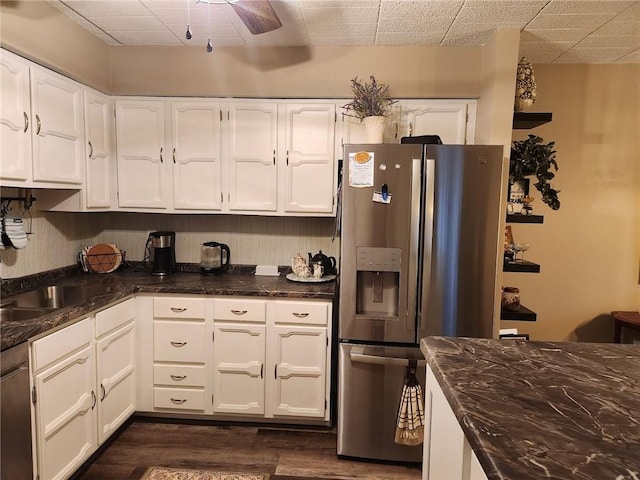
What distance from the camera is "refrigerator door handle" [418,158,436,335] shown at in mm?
2172

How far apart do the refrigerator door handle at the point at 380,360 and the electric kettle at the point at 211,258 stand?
1.27 meters

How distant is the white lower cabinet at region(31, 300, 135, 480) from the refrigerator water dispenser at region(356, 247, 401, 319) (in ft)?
4.70

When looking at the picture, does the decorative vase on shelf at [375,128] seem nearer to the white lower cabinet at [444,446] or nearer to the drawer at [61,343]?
the white lower cabinet at [444,446]

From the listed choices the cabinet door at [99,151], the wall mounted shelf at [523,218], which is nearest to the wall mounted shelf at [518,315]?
the wall mounted shelf at [523,218]

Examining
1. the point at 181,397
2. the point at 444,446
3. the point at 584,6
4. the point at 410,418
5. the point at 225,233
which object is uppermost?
the point at 584,6

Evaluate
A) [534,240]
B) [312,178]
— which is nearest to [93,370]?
[312,178]

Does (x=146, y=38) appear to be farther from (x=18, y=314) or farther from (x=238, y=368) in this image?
(x=238, y=368)

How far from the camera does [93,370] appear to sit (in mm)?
2146

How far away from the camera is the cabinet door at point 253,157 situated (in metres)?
2.76

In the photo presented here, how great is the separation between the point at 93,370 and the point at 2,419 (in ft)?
1.92

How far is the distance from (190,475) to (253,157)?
195cm

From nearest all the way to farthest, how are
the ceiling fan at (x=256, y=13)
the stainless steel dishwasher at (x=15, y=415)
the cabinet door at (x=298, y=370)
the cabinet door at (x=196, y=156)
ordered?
the stainless steel dishwasher at (x=15, y=415) < the ceiling fan at (x=256, y=13) < the cabinet door at (x=298, y=370) < the cabinet door at (x=196, y=156)

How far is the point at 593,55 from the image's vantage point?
2.73m

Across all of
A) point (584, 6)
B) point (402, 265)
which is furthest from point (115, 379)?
point (584, 6)
